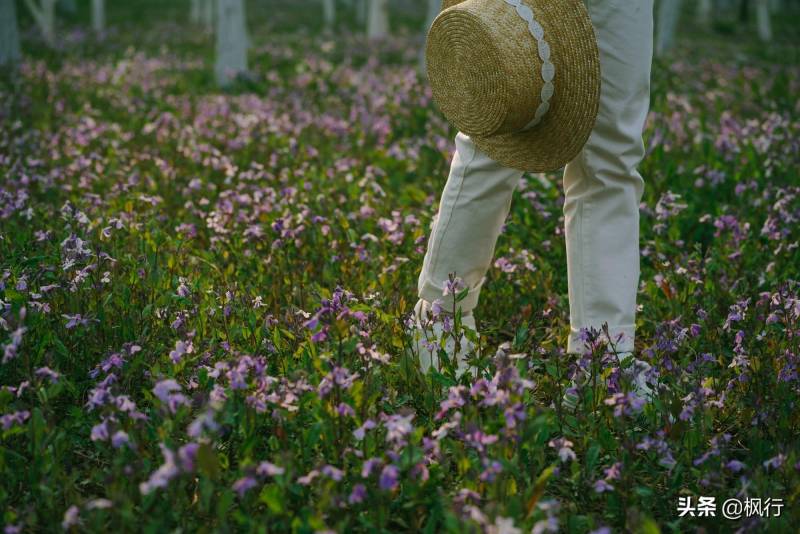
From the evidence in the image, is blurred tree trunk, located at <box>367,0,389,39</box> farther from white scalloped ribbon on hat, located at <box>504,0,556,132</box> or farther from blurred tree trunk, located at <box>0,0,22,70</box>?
white scalloped ribbon on hat, located at <box>504,0,556,132</box>

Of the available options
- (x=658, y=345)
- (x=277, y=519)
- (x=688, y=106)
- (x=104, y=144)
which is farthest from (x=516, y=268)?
(x=688, y=106)

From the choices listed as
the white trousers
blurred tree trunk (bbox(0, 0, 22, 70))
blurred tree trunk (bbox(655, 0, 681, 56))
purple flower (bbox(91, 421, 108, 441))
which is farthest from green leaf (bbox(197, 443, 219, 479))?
blurred tree trunk (bbox(655, 0, 681, 56))

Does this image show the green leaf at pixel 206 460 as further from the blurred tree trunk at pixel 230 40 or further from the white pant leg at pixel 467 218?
the blurred tree trunk at pixel 230 40

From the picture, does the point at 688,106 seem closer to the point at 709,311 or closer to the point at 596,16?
the point at 709,311

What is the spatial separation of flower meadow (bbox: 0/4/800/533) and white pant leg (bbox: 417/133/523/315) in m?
0.23

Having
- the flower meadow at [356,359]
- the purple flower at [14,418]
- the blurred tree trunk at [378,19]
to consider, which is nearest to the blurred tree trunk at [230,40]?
the flower meadow at [356,359]

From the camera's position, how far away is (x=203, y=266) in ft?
14.7

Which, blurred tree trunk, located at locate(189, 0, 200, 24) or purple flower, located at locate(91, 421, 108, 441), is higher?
purple flower, located at locate(91, 421, 108, 441)

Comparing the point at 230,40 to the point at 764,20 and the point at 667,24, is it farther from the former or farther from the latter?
the point at 764,20

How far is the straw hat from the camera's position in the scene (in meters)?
2.86

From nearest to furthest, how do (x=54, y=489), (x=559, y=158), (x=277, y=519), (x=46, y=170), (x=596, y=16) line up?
(x=277, y=519) < (x=54, y=489) < (x=596, y=16) < (x=559, y=158) < (x=46, y=170)

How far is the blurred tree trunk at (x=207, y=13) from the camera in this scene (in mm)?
25531

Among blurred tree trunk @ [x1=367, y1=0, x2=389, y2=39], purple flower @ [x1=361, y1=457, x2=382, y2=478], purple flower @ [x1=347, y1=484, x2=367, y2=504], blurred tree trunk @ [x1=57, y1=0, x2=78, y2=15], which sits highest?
purple flower @ [x1=361, y1=457, x2=382, y2=478]

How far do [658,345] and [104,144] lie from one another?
5.55m
